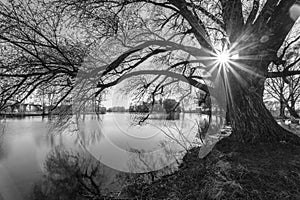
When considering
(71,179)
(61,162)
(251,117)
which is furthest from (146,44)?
(61,162)

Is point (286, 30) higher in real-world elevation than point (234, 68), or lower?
higher

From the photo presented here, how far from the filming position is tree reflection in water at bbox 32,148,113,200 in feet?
17.4

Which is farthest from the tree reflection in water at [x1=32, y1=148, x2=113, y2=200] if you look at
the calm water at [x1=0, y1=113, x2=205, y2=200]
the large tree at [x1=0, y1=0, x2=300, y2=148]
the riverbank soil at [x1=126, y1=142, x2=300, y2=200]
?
the large tree at [x1=0, y1=0, x2=300, y2=148]

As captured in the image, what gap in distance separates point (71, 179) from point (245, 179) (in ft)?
18.6

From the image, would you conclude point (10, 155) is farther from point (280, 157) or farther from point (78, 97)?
point (280, 157)

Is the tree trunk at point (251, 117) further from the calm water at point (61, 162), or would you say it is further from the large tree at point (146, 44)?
the calm water at point (61, 162)

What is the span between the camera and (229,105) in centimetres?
556

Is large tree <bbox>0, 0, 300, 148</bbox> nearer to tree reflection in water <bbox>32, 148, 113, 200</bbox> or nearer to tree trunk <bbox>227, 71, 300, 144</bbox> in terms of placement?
tree trunk <bbox>227, 71, 300, 144</bbox>

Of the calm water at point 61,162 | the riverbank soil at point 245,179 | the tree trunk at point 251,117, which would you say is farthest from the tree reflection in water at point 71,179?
the tree trunk at point 251,117

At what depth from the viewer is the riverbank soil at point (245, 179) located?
274 centimetres

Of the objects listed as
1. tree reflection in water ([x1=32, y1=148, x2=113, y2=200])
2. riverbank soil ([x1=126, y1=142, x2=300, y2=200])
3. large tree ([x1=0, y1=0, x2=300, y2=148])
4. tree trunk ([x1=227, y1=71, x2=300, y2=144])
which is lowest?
tree reflection in water ([x1=32, y1=148, x2=113, y2=200])

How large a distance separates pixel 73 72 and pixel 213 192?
4389mm

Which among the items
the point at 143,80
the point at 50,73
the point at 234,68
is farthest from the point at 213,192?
the point at 143,80

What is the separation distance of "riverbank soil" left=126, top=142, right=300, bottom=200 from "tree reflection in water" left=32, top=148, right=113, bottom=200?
6.28 feet
